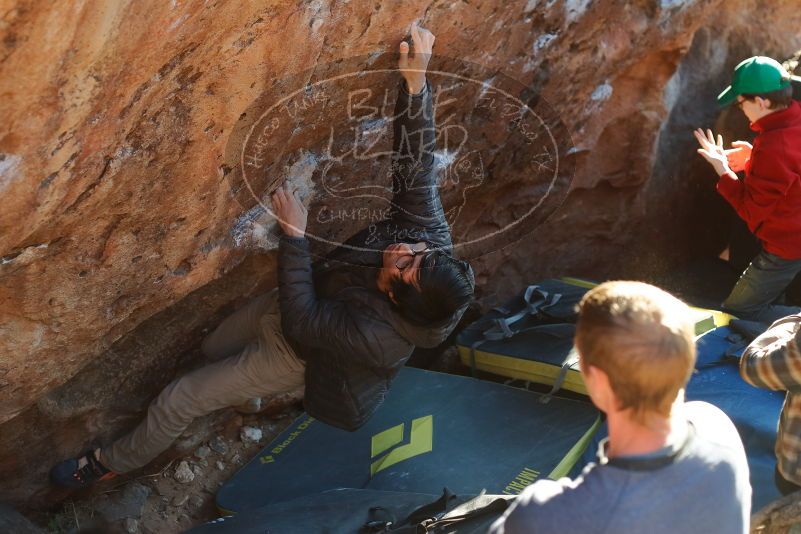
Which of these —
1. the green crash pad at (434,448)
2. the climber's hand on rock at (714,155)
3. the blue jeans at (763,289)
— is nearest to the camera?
the green crash pad at (434,448)

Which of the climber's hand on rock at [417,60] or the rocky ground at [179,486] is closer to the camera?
the climber's hand on rock at [417,60]

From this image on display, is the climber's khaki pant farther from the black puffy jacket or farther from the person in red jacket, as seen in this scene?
the person in red jacket

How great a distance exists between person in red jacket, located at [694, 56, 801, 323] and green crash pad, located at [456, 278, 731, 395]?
1.39ft

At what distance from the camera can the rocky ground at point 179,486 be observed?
135 inches

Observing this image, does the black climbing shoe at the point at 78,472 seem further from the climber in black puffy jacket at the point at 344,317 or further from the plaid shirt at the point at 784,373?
the plaid shirt at the point at 784,373

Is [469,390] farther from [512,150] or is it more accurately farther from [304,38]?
[304,38]

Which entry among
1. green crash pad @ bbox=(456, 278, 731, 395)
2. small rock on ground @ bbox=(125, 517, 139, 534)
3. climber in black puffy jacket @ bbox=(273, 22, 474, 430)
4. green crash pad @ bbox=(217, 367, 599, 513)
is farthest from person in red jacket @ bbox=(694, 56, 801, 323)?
small rock on ground @ bbox=(125, 517, 139, 534)

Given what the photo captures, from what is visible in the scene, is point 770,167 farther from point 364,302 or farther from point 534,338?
point 364,302

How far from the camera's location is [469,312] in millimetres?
4809

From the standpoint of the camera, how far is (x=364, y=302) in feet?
9.33

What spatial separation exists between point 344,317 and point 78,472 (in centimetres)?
138

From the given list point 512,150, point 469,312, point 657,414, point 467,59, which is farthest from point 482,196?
point 657,414

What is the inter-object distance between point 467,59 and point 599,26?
91 cm

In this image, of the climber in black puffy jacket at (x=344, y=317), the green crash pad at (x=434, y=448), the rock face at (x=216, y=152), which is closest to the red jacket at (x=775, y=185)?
the rock face at (x=216, y=152)
